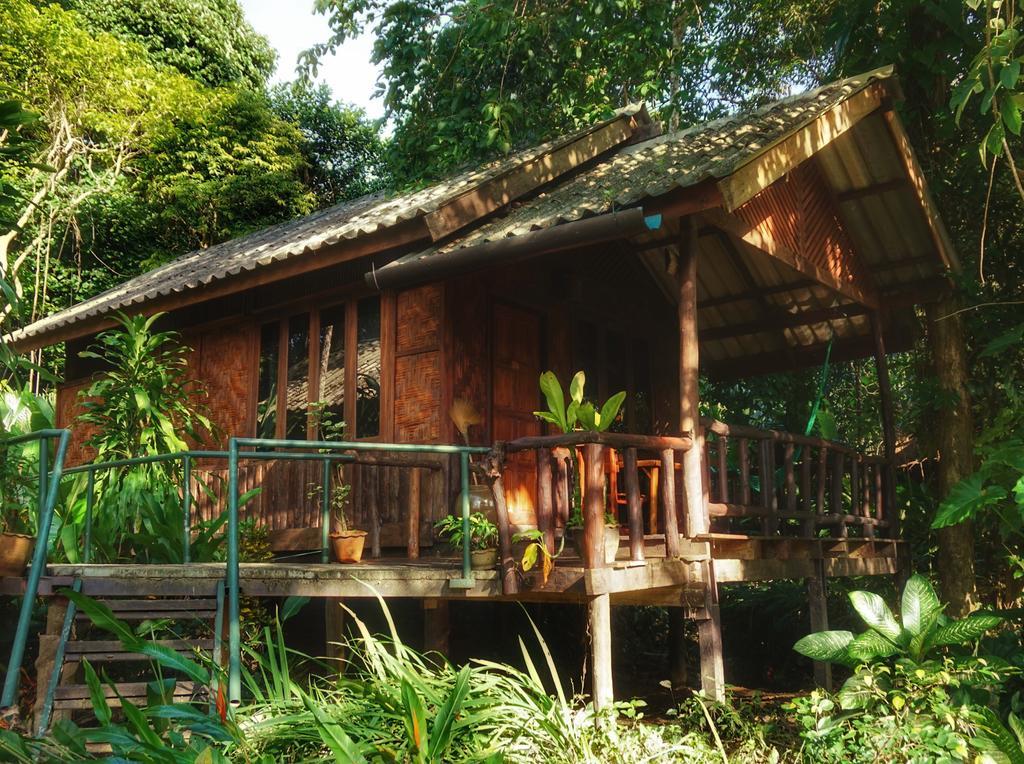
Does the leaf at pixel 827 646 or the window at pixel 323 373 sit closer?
the leaf at pixel 827 646

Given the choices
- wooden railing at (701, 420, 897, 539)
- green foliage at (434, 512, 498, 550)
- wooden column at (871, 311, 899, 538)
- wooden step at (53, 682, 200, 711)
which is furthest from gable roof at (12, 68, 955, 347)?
wooden step at (53, 682, 200, 711)

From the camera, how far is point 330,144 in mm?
26312

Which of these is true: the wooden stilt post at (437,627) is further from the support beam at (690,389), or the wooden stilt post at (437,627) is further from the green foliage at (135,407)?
the green foliage at (135,407)

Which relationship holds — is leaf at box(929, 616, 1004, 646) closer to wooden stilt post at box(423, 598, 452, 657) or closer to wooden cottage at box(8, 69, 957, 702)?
wooden cottage at box(8, 69, 957, 702)

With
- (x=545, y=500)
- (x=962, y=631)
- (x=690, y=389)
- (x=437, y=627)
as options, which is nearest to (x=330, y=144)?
(x=437, y=627)

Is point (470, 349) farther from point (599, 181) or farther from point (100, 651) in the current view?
point (100, 651)

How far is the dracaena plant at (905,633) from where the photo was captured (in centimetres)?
594

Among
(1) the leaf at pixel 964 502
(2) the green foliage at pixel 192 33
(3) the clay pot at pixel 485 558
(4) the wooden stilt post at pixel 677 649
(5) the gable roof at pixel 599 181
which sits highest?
(2) the green foliage at pixel 192 33

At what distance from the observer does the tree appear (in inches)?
1022

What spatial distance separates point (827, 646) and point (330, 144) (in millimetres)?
22534

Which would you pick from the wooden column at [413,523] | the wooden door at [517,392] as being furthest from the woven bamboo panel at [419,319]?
the wooden column at [413,523]

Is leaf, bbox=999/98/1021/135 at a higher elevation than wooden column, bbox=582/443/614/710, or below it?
higher

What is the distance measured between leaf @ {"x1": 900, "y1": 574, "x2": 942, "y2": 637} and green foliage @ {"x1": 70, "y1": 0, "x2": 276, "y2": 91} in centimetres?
2424

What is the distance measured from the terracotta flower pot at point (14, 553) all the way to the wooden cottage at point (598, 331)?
194mm
